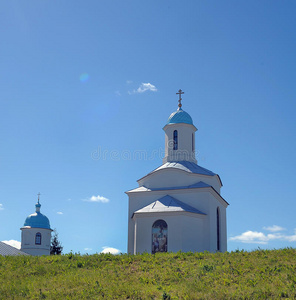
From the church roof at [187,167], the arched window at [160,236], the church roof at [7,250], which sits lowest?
the church roof at [7,250]

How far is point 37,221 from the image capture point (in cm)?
3581

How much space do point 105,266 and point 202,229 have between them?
8.72 m

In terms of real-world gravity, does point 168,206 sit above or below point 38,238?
above

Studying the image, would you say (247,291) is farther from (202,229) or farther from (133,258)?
(202,229)

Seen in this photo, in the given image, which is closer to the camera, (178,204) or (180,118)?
(178,204)

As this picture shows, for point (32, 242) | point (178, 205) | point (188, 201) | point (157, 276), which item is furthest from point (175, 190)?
point (32, 242)

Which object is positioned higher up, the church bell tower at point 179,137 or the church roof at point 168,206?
the church bell tower at point 179,137

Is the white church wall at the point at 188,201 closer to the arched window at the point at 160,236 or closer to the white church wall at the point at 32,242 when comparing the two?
the arched window at the point at 160,236

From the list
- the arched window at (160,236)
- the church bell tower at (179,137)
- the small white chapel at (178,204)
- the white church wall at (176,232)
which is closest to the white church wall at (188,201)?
the small white chapel at (178,204)

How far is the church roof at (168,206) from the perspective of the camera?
20.1 metres

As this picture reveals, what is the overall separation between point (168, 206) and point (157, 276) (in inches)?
346

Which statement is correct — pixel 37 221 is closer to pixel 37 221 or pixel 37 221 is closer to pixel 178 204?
pixel 37 221

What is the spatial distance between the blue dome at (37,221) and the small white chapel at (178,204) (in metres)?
15.6

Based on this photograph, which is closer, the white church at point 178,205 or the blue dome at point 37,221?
the white church at point 178,205
